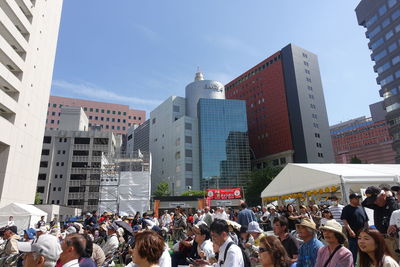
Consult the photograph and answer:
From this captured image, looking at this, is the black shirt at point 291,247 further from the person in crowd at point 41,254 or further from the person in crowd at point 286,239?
the person in crowd at point 41,254

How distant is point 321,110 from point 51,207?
2911 inches

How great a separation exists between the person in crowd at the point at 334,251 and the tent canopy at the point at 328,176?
7.47 metres

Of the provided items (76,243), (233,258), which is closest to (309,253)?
(233,258)

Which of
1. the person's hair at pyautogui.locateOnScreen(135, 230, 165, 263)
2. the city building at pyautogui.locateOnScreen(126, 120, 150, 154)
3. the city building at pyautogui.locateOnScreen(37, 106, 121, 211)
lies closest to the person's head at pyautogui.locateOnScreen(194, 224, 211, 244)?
the person's hair at pyautogui.locateOnScreen(135, 230, 165, 263)

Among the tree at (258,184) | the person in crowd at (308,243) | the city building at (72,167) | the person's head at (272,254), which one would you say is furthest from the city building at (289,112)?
the person's head at (272,254)

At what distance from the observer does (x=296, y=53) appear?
256ft

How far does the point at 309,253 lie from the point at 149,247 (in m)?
2.57

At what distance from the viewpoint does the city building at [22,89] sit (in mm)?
25969

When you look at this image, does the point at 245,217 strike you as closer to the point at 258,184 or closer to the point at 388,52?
the point at 258,184

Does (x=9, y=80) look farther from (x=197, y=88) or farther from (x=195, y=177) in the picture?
(x=197, y=88)

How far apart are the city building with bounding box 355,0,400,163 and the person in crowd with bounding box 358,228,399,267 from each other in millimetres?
61669

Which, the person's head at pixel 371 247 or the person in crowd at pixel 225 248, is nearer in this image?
the person's head at pixel 371 247

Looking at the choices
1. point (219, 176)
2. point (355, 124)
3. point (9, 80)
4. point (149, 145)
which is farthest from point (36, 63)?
point (355, 124)

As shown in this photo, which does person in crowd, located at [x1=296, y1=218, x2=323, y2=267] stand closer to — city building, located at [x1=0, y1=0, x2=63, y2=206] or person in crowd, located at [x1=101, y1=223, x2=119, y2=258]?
person in crowd, located at [x1=101, y1=223, x2=119, y2=258]
